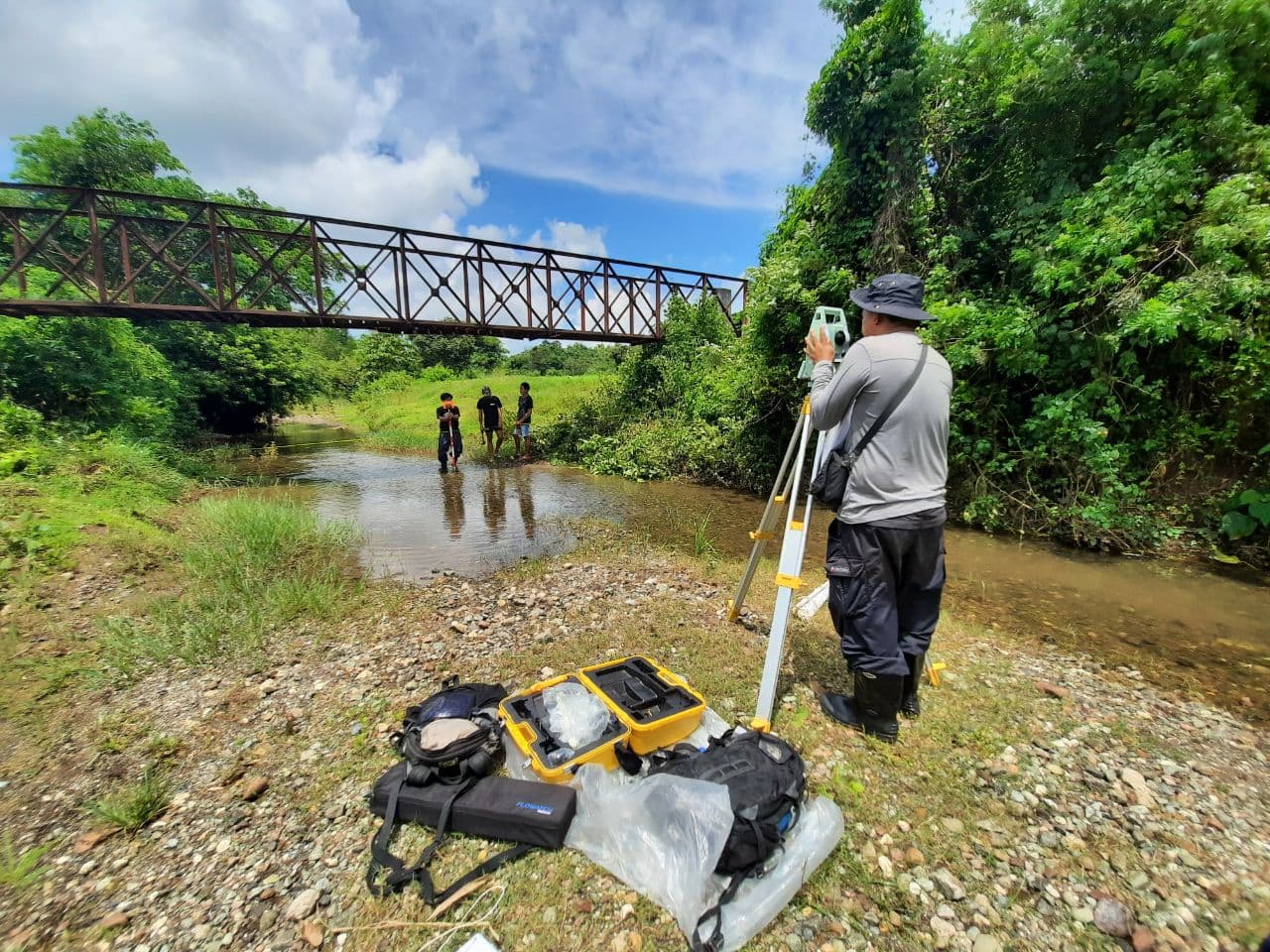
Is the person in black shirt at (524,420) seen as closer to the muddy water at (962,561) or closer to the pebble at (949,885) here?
the muddy water at (962,561)

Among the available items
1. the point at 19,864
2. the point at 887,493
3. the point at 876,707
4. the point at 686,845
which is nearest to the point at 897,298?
the point at 887,493

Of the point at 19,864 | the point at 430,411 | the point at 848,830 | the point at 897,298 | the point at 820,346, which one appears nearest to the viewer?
the point at 19,864

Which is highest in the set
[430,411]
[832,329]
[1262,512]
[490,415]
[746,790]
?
[832,329]

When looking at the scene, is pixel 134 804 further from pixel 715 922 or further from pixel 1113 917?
pixel 1113 917

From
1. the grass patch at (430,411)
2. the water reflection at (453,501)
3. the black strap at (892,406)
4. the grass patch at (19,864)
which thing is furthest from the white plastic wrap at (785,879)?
the grass patch at (430,411)

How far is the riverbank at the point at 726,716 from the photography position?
1.79 meters

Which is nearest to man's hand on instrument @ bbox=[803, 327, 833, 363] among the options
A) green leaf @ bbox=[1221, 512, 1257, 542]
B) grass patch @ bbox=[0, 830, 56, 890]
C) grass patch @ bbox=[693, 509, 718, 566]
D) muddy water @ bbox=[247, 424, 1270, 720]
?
muddy water @ bbox=[247, 424, 1270, 720]

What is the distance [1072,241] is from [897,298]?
5788 millimetres

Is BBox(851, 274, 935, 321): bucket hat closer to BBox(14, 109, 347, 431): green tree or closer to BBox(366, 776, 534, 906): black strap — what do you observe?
BBox(366, 776, 534, 906): black strap

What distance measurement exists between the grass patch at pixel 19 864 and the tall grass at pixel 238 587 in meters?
1.55

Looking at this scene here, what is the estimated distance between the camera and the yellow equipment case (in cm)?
229

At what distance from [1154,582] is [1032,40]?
7504 mm

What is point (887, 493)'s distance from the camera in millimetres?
2479

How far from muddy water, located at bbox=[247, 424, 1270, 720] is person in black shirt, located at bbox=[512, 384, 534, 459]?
2492 mm
